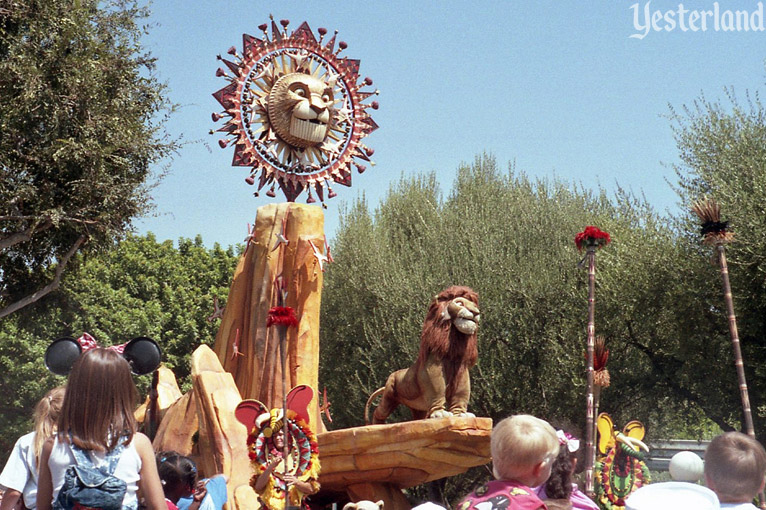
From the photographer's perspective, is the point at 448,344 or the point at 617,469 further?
Answer: the point at 617,469

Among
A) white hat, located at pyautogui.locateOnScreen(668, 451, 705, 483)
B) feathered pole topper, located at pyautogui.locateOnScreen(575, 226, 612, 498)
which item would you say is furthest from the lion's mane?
white hat, located at pyautogui.locateOnScreen(668, 451, 705, 483)

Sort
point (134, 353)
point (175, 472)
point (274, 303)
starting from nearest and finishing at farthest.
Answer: point (175, 472) < point (134, 353) < point (274, 303)

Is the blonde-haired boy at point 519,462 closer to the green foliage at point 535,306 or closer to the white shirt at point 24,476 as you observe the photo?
the white shirt at point 24,476

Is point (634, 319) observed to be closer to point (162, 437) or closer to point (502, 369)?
point (502, 369)

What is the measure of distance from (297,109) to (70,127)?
4.91m

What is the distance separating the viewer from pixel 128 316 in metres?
27.4

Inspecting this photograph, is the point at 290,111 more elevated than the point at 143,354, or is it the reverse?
the point at 290,111

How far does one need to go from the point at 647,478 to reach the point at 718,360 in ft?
19.8

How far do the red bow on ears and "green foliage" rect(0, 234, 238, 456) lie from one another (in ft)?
56.3

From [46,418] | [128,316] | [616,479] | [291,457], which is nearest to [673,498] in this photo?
[46,418]

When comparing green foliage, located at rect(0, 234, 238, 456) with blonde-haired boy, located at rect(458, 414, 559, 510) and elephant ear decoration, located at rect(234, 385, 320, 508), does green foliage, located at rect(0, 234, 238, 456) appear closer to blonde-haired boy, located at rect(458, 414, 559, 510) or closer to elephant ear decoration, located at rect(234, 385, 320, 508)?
elephant ear decoration, located at rect(234, 385, 320, 508)

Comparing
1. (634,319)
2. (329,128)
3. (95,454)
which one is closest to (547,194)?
(634,319)

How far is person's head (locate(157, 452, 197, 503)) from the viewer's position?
5.37 meters

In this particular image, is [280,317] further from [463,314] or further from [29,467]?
[29,467]
